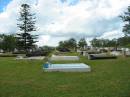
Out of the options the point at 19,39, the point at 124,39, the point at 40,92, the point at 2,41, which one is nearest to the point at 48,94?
the point at 40,92

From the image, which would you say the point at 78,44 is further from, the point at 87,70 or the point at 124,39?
the point at 87,70

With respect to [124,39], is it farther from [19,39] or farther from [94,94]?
[94,94]

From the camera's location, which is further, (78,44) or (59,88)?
(78,44)

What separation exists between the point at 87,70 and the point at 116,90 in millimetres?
7428

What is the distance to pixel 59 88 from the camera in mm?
10742

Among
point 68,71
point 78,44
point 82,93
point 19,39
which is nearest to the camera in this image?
point 82,93

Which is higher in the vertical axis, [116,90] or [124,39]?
[124,39]

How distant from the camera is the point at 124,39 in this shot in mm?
54531

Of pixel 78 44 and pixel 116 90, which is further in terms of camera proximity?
pixel 78 44

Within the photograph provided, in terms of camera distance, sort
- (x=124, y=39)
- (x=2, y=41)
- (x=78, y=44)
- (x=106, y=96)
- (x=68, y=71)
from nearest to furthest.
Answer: (x=106, y=96) → (x=68, y=71) → (x=124, y=39) → (x=2, y=41) → (x=78, y=44)

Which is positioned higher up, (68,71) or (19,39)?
(19,39)

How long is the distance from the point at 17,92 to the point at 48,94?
1220 millimetres

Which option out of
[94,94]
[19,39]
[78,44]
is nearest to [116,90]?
[94,94]

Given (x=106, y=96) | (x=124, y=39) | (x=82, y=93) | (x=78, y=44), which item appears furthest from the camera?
(x=78, y=44)
